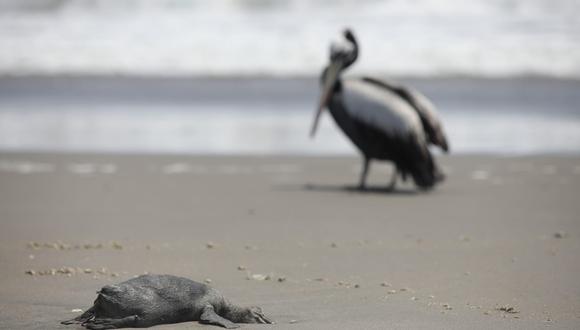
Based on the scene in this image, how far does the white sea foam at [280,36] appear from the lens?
2333 cm

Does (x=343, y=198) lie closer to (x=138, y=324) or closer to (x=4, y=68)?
(x=138, y=324)

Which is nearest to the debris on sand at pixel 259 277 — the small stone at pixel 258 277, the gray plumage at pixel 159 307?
the small stone at pixel 258 277

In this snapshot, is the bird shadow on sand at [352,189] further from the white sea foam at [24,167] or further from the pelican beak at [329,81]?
the white sea foam at [24,167]

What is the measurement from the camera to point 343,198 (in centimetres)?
989

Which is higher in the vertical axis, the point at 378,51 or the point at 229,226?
the point at 229,226

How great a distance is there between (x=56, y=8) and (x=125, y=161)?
16875 mm

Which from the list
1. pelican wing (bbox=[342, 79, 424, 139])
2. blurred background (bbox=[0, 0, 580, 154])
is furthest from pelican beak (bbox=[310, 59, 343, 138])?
blurred background (bbox=[0, 0, 580, 154])

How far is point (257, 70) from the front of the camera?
22984 mm

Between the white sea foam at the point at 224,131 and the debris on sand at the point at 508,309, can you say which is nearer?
the debris on sand at the point at 508,309

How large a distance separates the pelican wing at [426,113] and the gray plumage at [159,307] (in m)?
5.60

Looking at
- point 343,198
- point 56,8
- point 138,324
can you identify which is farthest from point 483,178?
point 56,8

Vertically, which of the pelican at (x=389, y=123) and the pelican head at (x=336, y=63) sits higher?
the pelican head at (x=336, y=63)

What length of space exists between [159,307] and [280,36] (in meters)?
20.8

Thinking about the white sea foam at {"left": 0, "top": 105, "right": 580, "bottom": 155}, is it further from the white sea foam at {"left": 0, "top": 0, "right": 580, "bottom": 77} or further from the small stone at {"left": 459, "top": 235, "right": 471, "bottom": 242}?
the white sea foam at {"left": 0, "top": 0, "right": 580, "bottom": 77}
